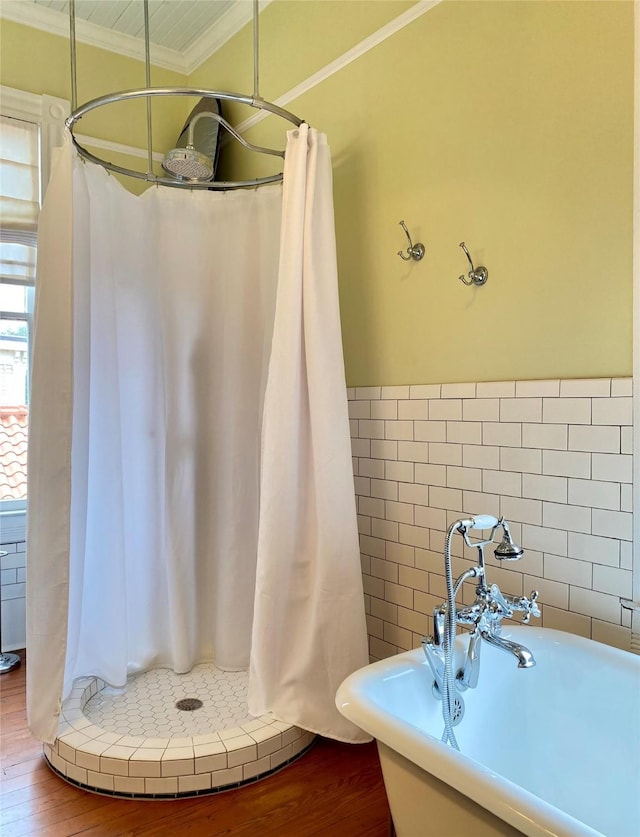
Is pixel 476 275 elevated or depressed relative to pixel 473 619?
elevated

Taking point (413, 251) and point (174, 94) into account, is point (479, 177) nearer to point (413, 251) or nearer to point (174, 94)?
point (413, 251)

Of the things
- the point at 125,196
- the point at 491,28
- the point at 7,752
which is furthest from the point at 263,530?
the point at 491,28

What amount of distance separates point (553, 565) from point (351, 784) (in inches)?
36.7

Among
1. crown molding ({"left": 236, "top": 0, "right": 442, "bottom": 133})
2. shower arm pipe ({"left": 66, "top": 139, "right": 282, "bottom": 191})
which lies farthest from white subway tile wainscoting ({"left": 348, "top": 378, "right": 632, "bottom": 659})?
crown molding ({"left": 236, "top": 0, "right": 442, "bottom": 133})

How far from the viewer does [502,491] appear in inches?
72.0

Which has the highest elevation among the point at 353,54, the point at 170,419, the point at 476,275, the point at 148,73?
the point at 353,54

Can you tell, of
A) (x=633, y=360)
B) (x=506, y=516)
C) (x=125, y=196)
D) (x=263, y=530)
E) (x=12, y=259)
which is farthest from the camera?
(x=12, y=259)

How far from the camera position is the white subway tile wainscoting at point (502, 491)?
5.14 ft

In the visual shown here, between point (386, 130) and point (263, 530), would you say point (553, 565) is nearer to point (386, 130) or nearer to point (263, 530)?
point (263, 530)

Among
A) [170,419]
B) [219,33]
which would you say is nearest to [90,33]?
[219,33]

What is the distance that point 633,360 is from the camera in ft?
4.94

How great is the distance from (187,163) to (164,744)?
1.86 m

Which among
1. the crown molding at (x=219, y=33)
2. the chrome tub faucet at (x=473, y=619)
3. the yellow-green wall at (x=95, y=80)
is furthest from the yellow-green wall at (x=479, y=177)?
the yellow-green wall at (x=95, y=80)

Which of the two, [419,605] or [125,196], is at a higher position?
[125,196]
